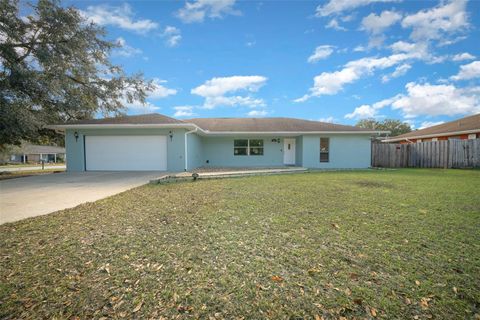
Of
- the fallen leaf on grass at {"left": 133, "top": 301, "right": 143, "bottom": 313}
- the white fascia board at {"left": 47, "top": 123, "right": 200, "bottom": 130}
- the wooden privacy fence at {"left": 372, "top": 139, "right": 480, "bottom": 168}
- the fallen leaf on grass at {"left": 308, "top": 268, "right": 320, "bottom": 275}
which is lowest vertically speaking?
the fallen leaf on grass at {"left": 133, "top": 301, "right": 143, "bottom": 313}

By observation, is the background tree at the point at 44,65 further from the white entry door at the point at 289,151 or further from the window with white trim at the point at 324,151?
the window with white trim at the point at 324,151

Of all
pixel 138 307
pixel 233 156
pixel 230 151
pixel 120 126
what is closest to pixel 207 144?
pixel 230 151

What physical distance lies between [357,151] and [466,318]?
46.0 feet

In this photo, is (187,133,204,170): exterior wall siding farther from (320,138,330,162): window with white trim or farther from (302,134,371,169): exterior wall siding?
(320,138,330,162): window with white trim

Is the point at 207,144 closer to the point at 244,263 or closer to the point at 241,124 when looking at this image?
the point at 241,124

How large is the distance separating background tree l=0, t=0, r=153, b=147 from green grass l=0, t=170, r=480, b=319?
10.7 m

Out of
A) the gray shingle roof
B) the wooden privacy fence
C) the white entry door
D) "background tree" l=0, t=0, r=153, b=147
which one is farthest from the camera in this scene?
the white entry door

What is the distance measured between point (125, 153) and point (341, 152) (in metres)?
13.4

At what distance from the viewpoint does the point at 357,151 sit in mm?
14250

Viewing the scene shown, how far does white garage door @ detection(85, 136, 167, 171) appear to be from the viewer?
39.2 ft

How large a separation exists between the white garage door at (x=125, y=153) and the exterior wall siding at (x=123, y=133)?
0.23m

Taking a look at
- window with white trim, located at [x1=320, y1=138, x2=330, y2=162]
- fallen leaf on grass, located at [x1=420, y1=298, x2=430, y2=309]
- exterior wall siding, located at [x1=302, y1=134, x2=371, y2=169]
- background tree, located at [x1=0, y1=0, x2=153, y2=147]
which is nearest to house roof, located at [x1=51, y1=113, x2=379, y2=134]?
exterior wall siding, located at [x1=302, y1=134, x2=371, y2=169]

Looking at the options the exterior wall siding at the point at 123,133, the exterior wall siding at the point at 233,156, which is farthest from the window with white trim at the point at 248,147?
the exterior wall siding at the point at 123,133

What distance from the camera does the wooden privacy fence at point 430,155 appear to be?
13.1 meters
